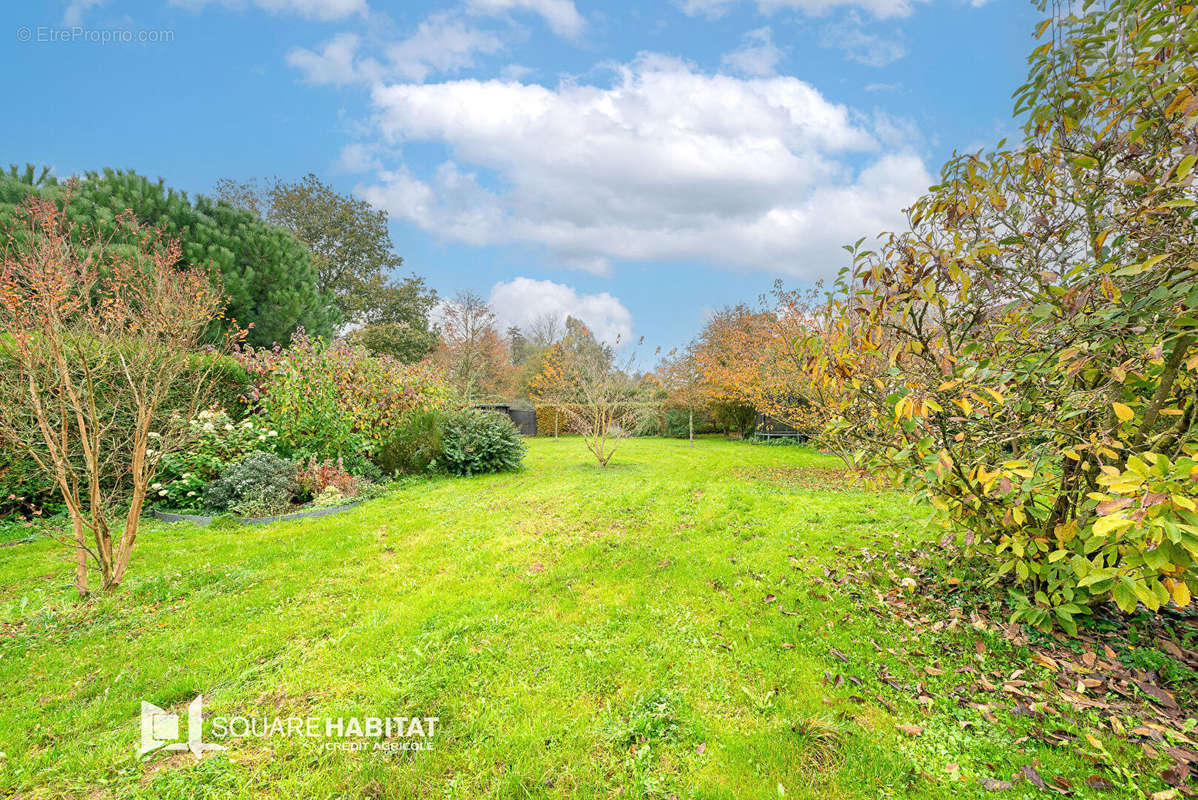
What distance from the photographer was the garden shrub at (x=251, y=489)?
5.92 m

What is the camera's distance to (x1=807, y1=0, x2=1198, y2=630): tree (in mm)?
1871

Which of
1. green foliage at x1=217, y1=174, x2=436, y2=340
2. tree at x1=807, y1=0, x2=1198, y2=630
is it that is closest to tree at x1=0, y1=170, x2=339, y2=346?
green foliage at x1=217, y1=174, x2=436, y2=340

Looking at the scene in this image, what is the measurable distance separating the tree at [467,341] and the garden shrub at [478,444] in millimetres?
11809

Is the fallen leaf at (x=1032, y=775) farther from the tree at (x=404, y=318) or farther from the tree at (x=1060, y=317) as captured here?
the tree at (x=404, y=318)

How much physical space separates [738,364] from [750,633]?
40.1 ft

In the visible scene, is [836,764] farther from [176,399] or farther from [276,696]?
[176,399]

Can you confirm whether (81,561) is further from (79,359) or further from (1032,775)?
(1032,775)

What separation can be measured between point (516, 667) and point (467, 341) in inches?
831

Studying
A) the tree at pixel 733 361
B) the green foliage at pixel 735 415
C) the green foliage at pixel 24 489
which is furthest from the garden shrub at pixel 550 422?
the green foliage at pixel 24 489

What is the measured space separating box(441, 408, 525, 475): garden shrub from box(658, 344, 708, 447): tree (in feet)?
26.9

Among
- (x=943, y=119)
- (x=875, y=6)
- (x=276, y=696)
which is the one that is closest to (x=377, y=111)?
(x=875, y=6)

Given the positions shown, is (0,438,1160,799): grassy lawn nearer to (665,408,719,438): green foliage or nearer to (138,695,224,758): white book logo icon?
(138,695,224,758): white book logo icon

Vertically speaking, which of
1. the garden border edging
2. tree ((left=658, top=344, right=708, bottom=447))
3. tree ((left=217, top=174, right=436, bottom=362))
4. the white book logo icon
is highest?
tree ((left=217, top=174, right=436, bottom=362))

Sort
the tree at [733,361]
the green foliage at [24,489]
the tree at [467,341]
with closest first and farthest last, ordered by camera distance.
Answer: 1. the green foliage at [24,489]
2. the tree at [733,361]
3. the tree at [467,341]
